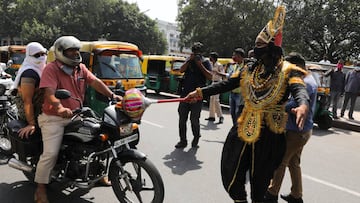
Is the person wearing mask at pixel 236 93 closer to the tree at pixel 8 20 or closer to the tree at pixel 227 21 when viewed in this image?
the tree at pixel 227 21

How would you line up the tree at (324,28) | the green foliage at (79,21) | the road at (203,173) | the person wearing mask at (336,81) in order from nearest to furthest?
the road at (203,173) → the person wearing mask at (336,81) → the tree at (324,28) → the green foliage at (79,21)

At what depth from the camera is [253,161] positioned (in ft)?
8.87

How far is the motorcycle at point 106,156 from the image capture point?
10.3 feet

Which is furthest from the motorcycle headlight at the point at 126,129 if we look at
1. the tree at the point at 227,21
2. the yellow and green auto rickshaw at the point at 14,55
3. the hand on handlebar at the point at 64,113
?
the tree at the point at 227,21

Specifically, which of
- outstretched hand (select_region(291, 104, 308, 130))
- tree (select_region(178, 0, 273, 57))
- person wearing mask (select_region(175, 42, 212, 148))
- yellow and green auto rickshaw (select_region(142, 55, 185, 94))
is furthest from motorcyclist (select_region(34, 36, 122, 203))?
tree (select_region(178, 0, 273, 57))

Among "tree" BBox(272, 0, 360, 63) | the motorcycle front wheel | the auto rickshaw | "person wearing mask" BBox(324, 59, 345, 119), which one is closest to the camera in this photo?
the motorcycle front wheel

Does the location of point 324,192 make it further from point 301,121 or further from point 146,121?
point 146,121

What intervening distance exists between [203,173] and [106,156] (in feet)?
5.82

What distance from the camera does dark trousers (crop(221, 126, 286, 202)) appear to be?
2.67 meters

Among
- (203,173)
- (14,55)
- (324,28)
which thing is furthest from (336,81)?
(324,28)

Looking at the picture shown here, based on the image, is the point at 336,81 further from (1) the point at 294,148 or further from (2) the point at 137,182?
(2) the point at 137,182

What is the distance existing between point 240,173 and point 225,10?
102 ft

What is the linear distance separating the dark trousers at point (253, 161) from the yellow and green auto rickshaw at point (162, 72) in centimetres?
1139

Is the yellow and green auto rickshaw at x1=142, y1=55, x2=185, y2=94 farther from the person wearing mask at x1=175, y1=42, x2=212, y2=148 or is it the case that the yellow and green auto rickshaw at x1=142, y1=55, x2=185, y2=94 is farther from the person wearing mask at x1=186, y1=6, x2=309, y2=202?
the person wearing mask at x1=186, y1=6, x2=309, y2=202
